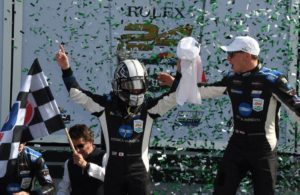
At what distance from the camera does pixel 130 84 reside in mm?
5863

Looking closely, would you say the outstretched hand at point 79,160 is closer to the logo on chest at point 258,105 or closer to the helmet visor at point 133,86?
the helmet visor at point 133,86

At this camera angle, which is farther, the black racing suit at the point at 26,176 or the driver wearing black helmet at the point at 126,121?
the black racing suit at the point at 26,176

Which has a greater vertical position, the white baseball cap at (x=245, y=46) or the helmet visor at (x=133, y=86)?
the white baseball cap at (x=245, y=46)

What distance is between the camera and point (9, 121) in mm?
5816

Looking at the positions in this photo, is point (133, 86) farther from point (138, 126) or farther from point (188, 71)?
point (188, 71)

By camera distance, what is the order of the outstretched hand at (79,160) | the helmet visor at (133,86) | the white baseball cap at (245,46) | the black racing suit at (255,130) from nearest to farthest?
the helmet visor at (133,86) → the outstretched hand at (79,160) → the black racing suit at (255,130) → the white baseball cap at (245,46)

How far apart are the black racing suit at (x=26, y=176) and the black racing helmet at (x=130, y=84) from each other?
870 millimetres

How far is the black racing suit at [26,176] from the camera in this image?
6051 millimetres

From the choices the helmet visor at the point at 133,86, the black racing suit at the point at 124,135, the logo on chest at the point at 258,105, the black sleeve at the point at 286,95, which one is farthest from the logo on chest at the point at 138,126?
the black sleeve at the point at 286,95

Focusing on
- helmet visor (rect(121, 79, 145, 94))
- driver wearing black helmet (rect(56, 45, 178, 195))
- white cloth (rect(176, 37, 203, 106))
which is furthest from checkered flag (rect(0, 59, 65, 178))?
white cloth (rect(176, 37, 203, 106))

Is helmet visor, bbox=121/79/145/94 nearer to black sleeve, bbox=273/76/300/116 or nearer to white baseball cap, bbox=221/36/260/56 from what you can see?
white baseball cap, bbox=221/36/260/56

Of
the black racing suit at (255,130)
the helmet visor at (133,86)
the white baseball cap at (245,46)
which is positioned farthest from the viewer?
the white baseball cap at (245,46)

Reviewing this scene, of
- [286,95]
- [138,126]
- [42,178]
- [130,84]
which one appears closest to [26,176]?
[42,178]

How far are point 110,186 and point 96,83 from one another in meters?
2.21
